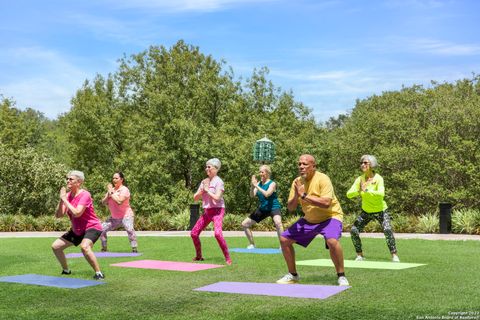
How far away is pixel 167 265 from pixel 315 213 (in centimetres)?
377

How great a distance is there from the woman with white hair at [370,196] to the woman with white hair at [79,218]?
4.55 meters

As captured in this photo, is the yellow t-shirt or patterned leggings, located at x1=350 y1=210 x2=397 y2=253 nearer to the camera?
the yellow t-shirt

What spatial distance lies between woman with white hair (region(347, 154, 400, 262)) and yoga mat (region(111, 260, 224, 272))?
271cm

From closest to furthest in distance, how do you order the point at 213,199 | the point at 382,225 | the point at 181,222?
the point at 213,199 < the point at 382,225 < the point at 181,222

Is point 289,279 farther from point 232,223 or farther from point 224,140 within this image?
point 224,140

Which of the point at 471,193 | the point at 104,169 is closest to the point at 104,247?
the point at 471,193

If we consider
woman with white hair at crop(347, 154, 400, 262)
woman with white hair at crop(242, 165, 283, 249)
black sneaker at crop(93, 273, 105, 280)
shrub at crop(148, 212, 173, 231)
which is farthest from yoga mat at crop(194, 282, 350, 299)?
shrub at crop(148, 212, 173, 231)

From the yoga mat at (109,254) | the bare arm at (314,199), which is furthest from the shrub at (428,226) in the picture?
the bare arm at (314,199)

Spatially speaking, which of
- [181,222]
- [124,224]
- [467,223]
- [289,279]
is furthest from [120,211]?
[467,223]

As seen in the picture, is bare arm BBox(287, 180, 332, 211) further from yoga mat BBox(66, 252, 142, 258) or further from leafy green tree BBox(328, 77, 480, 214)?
leafy green tree BBox(328, 77, 480, 214)

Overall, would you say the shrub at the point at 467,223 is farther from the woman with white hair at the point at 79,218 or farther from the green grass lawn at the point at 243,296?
the woman with white hair at the point at 79,218

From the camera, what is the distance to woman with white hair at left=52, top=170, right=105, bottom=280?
917cm

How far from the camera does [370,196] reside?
11.6 metres

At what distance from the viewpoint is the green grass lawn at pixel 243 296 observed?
21.6 feet
